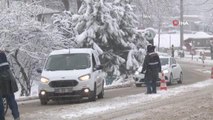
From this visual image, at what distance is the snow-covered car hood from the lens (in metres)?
17.5

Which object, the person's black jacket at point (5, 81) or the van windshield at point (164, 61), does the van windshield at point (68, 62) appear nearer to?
the person's black jacket at point (5, 81)

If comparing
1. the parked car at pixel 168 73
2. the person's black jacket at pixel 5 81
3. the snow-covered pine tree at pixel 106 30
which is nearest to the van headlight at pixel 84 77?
the person's black jacket at pixel 5 81

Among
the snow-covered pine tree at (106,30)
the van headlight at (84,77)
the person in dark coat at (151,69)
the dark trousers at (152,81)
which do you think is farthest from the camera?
the snow-covered pine tree at (106,30)

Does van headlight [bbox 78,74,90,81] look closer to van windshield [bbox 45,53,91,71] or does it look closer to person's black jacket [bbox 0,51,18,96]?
van windshield [bbox 45,53,91,71]

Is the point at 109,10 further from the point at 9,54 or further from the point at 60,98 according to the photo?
the point at 60,98

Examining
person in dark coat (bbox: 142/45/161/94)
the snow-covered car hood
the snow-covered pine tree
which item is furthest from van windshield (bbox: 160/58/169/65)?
the snow-covered car hood

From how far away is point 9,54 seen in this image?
28.8 meters

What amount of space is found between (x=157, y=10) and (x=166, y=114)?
1507 inches

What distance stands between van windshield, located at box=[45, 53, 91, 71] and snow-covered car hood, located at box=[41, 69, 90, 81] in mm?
569

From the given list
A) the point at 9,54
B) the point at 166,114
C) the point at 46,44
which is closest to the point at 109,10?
the point at 46,44

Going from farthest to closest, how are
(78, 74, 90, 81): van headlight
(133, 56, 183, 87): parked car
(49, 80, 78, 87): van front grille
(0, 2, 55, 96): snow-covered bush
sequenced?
(0, 2, 55, 96): snow-covered bush < (133, 56, 183, 87): parked car < (78, 74, 90, 81): van headlight < (49, 80, 78, 87): van front grille

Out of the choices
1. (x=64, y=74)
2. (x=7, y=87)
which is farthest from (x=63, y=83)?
(x=7, y=87)

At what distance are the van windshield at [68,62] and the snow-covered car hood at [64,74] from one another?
57 centimetres

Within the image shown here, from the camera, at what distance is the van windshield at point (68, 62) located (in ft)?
61.5
